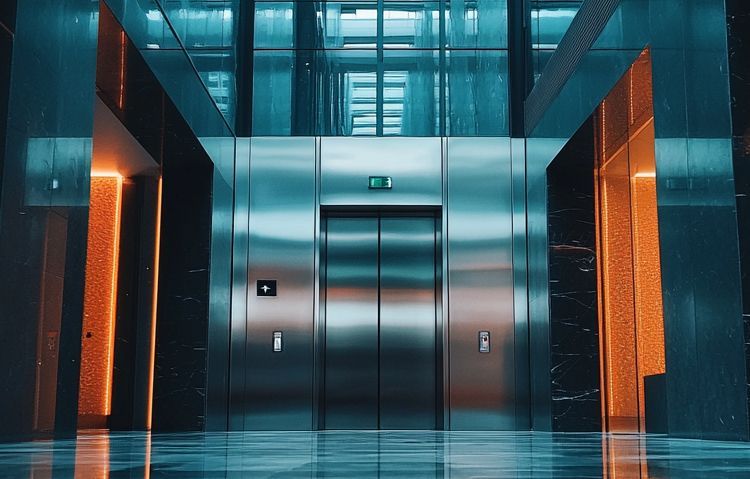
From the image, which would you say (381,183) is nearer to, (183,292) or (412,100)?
(412,100)

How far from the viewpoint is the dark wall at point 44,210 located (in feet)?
18.1

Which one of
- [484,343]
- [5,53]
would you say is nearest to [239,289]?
[484,343]

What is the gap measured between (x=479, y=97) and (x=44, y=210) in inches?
319

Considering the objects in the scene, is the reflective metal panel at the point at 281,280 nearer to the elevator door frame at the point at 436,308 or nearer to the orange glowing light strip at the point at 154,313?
the elevator door frame at the point at 436,308

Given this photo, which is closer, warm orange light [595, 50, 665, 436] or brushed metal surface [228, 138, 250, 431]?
warm orange light [595, 50, 665, 436]

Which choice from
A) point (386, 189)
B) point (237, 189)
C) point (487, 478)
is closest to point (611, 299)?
point (386, 189)

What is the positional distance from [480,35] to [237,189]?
4076 mm

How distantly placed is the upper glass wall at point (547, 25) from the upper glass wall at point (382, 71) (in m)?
0.93

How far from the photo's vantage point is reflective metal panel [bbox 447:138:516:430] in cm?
1233

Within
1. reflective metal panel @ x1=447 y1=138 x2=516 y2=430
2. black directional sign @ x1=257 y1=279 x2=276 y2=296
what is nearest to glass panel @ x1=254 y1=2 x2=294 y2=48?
reflective metal panel @ x1=447 y1=138 x2=516 y2=430

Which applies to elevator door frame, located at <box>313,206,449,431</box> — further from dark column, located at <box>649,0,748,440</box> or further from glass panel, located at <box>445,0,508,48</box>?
dark column, located at <box>649,0,748,440</box>

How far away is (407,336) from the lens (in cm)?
1256

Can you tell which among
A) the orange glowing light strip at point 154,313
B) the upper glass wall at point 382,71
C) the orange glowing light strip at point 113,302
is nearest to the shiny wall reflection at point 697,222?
the upper glass wall at point 382,71

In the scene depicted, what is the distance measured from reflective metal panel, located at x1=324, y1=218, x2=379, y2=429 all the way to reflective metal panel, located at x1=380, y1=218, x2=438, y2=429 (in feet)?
0.45
